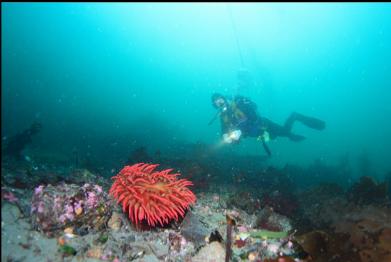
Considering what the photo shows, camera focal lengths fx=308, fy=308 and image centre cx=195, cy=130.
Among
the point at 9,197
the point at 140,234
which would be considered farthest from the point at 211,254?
the point at 9,197

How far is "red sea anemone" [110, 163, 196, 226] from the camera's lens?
424 centimetres

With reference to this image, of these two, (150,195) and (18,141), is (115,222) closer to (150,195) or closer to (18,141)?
(150,195)

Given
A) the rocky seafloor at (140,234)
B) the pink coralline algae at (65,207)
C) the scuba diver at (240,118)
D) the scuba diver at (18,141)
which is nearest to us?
the rocky seafloor at (140,234)

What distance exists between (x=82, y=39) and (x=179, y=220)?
150876mm

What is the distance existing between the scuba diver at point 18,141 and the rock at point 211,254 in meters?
10.9

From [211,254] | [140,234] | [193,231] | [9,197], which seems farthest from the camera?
[193,231]

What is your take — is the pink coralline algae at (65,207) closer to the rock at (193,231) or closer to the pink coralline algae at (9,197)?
the pink coralline algae at (9,197)

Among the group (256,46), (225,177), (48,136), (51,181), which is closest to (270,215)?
(51,181)

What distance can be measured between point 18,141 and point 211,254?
12.0 m

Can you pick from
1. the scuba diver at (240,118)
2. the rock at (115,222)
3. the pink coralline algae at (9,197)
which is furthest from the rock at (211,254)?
the scuba diver at (240,118)

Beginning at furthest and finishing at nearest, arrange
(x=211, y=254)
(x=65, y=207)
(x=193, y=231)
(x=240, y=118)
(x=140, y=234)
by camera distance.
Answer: (x=240, y=118), (x=193, y=231), (x=140, y=234), (x=211, y=254), (x=65, y=207)

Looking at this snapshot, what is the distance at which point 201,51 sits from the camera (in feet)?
597

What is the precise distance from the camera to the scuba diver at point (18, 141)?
41.5 ft

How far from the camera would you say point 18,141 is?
1320 centimetres
